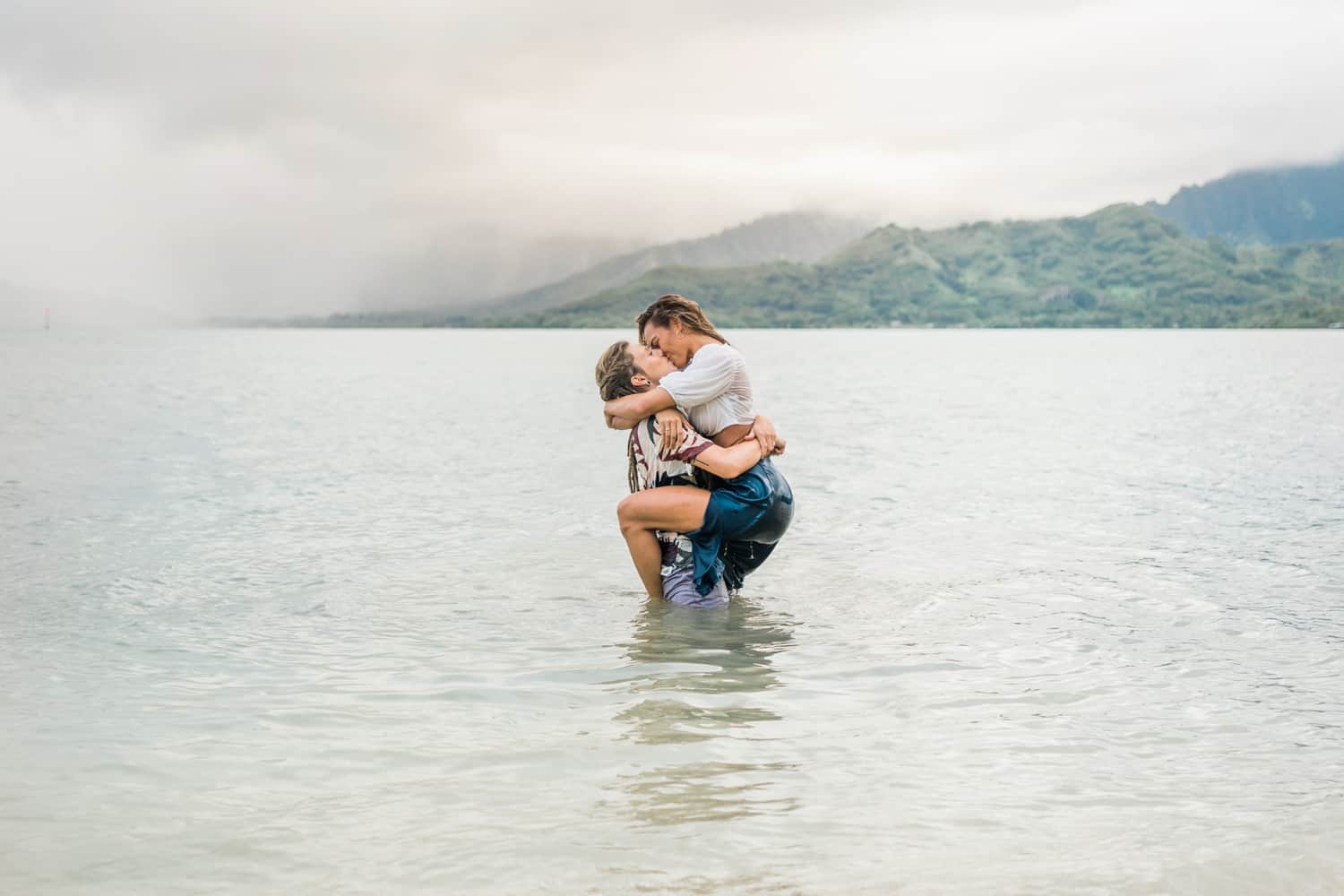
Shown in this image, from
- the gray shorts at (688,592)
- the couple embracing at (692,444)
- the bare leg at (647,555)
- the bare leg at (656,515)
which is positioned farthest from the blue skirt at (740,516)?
the bare leg at (647,555)

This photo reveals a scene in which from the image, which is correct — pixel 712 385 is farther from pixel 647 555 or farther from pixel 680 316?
pixel 647 555

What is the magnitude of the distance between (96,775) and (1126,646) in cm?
799

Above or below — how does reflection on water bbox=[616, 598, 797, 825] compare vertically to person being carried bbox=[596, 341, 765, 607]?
below

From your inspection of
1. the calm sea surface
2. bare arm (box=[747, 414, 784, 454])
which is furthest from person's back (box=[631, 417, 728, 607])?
bare arm (box=[747, 414, 784, 454])

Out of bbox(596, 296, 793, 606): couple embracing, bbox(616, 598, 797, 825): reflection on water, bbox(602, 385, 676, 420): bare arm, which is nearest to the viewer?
bbox(616, 598, 797, 825): reflection on water

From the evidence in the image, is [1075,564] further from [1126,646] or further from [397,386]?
[397,386]

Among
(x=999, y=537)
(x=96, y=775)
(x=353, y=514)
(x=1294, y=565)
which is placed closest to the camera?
(x=96, y=775)

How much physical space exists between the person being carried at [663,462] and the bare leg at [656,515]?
12 mm

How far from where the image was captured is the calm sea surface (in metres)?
5.66

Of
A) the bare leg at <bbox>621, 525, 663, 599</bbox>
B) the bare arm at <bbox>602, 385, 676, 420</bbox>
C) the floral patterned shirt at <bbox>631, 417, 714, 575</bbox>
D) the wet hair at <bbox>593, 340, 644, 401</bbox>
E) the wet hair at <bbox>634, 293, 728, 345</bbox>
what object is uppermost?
the wet hair at <bbox>634, 293, 728, 345</bbox>

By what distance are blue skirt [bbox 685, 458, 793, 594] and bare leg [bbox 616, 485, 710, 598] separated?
12cm

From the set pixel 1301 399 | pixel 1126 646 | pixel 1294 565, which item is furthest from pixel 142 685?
pixel 1301 399

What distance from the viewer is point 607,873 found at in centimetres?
538

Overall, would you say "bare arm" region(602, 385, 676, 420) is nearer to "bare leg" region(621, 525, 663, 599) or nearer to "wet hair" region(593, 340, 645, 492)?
"wet hair" region(593, 340, 645, 492)
